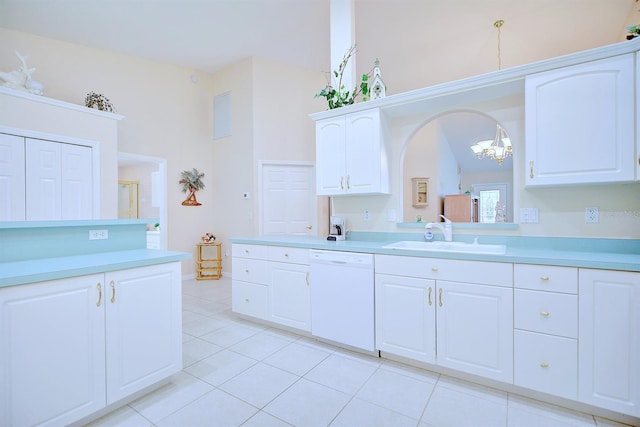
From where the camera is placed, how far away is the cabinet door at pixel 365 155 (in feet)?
8.57

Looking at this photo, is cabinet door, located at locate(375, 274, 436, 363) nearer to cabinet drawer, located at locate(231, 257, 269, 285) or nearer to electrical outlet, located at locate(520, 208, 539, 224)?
electrical outlet, located at locate(520, 208, 539, 224)

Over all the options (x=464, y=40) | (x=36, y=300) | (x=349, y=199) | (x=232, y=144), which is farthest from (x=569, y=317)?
(x=232, y=144)

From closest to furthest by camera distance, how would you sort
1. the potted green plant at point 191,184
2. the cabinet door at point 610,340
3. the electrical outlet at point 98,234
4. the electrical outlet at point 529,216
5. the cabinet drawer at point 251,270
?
the cabinet door at point 610,340 < the electrical outlet at point 98,234 < the electrical outlet at point 529,216 < the cabinet drawer at point 251,270 < the potted green plant at point 191,184

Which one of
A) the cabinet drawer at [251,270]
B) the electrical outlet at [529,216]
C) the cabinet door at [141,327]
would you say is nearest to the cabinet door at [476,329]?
the electrical outlet at [529,216]

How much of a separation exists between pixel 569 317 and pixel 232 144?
504 centimetres

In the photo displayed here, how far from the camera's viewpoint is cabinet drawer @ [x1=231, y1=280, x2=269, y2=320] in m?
2.94

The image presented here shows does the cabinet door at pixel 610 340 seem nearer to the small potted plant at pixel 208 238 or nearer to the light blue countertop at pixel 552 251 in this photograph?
the light blue countertop at pixel 552 251

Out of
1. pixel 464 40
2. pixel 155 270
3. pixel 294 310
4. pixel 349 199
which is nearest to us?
pixel 155 270

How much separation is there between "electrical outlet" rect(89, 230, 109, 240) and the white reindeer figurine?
2938mm

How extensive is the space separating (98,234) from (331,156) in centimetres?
200

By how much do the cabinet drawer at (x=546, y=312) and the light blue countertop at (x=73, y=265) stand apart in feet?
7.26

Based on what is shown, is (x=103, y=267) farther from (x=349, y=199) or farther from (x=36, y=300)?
(x=349, y=199)

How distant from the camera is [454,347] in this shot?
1.97 m

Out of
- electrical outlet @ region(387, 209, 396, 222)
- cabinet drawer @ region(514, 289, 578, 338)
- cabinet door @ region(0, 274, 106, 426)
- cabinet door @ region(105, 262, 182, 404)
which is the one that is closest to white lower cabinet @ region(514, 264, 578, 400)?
cabinet drawer @ region(514, 289, 578, 338)
